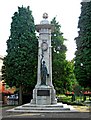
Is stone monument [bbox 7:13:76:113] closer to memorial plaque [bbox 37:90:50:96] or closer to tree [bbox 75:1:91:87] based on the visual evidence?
memorial plaque [bbox 37:90:50:96]

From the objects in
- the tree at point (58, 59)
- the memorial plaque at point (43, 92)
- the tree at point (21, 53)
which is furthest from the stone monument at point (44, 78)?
the tree at point (58, 59)

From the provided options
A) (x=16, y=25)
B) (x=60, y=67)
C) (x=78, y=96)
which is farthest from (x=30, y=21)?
(x=78, y=96)

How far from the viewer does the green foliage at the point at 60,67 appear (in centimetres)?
3065

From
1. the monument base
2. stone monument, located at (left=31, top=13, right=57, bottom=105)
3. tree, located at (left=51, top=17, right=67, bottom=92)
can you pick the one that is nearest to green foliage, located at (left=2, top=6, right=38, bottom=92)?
tree, located at (left=51, top=17, right=67, bottom=92)

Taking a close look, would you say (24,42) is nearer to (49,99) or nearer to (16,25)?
(16,25)

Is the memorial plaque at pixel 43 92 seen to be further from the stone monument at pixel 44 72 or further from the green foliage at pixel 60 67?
the green foliage at pixel 60 67

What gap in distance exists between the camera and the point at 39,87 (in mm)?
20172

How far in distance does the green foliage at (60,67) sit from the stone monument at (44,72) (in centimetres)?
949

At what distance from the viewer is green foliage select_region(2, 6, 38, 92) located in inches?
1100

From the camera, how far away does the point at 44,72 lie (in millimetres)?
20484

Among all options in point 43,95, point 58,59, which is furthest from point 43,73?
point 58,59

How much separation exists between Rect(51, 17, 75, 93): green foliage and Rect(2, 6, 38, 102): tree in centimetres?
300

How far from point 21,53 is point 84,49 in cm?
879

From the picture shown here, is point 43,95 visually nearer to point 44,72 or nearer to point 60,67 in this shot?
point 44,72
